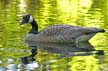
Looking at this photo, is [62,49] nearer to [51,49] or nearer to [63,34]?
[51,49]

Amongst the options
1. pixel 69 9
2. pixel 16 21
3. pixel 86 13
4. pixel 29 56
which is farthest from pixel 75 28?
pixel 69 9

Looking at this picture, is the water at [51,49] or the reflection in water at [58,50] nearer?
the water at [51,49]

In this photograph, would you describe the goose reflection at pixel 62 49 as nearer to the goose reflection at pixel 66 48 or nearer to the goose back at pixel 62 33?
the goose reflection at pixel 66 48

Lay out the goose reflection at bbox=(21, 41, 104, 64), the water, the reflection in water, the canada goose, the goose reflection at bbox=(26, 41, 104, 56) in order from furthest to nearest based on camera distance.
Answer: the canada goose
the goose reflection at bbox=(26, 41, 104, 56)
the goose reflection at bbox=(21, 41, 104, 64)
the reflection in water
the water

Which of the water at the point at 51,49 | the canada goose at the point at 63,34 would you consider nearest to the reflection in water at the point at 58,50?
the water at the point at 51,49

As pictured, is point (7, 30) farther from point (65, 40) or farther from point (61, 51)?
point (61, 51)

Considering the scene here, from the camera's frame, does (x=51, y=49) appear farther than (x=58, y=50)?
Yes

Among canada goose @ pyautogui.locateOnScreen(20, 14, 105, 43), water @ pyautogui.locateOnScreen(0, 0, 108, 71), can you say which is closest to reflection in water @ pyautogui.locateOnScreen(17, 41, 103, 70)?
water @ pyautogui.locateOnScreen(0, 0, 108, 71)

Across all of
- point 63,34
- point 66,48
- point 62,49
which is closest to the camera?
point 62,49

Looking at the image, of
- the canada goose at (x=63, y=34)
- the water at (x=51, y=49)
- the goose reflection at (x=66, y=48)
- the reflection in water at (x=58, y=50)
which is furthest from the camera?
the canada goose at (x=63, y=34)

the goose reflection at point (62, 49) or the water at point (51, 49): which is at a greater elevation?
the water at point (51, 49)

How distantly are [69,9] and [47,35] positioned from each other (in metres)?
9.12

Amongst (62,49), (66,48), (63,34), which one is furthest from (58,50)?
(63,34)

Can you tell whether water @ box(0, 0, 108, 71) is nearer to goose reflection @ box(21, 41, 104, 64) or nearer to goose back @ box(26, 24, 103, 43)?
goose reflection @ box(21, 41, 104, 64)
